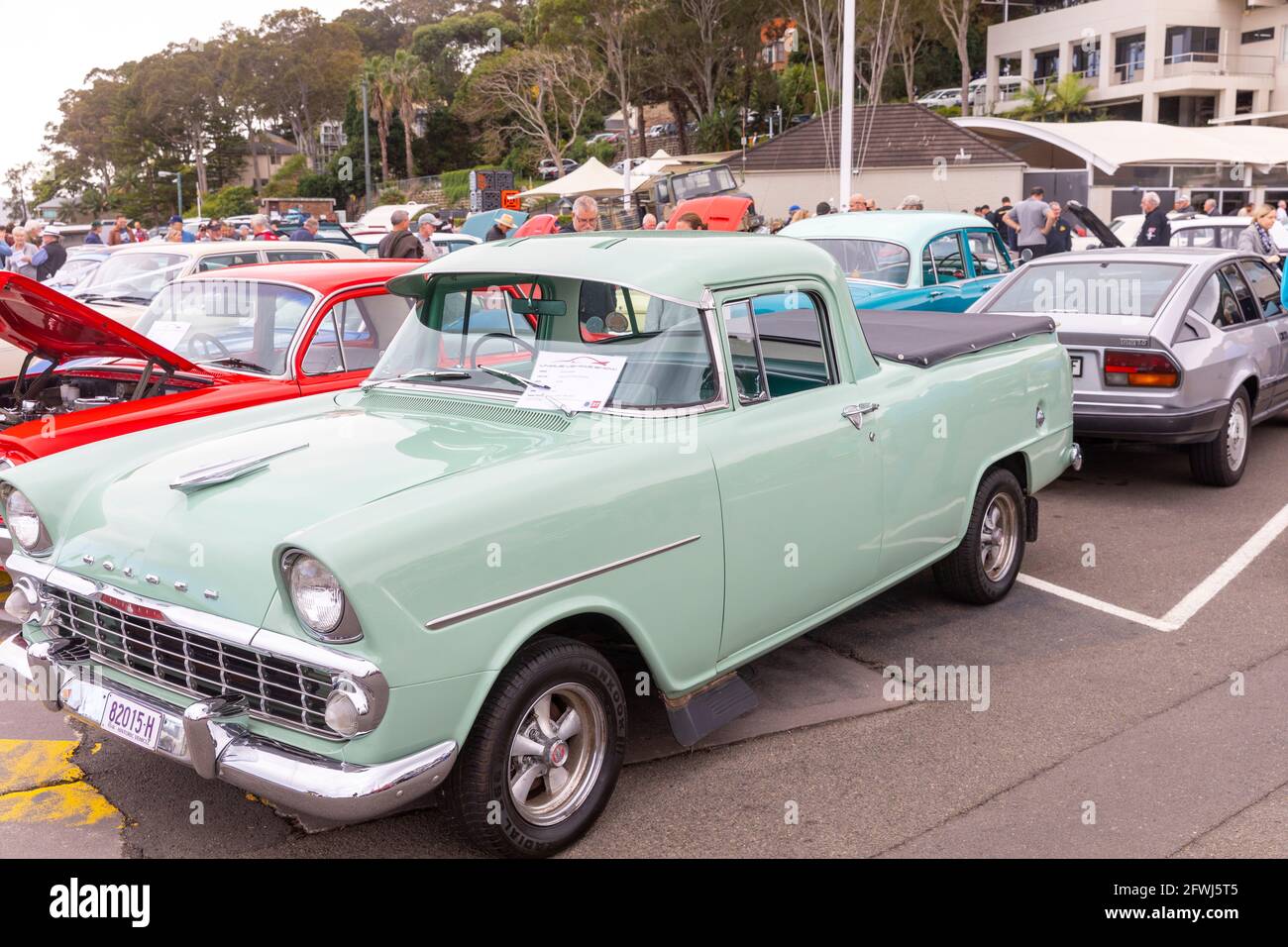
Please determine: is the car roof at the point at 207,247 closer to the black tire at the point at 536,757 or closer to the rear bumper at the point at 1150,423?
the rear bumper at the point at 1150,423

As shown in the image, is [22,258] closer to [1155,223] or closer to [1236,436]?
[1236,436]

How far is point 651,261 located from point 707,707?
1.61 metres

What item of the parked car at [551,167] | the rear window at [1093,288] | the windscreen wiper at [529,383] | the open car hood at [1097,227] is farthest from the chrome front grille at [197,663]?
the parked car at [551,167]

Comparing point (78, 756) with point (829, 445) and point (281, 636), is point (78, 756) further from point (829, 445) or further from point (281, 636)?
point (829, 445)

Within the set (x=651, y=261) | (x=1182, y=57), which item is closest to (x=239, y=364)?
(x=651, y=261)

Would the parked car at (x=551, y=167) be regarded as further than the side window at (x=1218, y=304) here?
Yes

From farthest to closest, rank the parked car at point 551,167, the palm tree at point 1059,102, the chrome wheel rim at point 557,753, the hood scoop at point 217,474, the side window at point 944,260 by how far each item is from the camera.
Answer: the parked car at point 551,167 < the palm tree at point 1059,102 < the side window at point 944,260 < the hood scoop at point 217,474 < the chrome wheel rim at point 557,753

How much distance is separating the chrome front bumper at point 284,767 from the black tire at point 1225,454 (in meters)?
6.56

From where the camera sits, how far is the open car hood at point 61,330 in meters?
5.59

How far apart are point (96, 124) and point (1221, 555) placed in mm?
94324

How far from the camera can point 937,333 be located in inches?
228

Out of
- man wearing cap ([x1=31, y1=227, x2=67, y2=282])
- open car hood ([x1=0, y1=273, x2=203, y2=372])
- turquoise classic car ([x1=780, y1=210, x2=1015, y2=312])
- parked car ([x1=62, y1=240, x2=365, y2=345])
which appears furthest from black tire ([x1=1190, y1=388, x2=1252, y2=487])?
man wearing cap ([x1=31, y1=227, x2=67, y2=282])

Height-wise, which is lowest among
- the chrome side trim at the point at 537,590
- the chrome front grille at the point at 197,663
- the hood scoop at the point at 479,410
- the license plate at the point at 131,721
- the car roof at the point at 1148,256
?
the license plate at the point at 131,721

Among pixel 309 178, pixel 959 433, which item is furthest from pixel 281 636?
pixel 309 178
